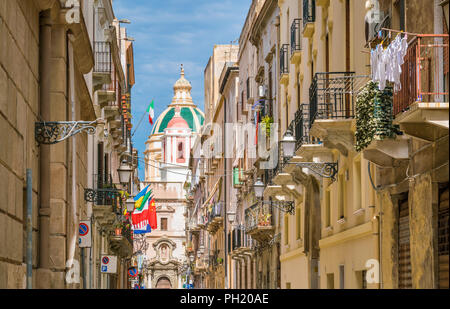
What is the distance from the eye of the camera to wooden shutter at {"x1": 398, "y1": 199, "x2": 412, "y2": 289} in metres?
16.6

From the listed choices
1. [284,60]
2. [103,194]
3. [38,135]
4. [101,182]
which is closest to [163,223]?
[101,182]

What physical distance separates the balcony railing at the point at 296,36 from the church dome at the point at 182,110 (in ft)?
386

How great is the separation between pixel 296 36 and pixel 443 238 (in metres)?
17.2

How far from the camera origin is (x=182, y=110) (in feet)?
495

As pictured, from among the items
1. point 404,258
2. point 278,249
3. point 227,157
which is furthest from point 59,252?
point 227,157

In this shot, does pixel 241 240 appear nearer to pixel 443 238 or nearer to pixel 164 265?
pixel 443 238

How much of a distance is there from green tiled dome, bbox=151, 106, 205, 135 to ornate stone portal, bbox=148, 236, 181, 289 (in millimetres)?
25369

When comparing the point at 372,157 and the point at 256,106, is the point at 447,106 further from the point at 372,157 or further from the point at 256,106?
the point at 256,106

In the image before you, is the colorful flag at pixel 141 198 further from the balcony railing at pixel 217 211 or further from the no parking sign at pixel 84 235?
the no parking sign at pixel 84 235

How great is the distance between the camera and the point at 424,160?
1464 cm

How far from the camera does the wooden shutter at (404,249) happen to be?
1659 centimetres

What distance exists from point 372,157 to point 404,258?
1.83 m

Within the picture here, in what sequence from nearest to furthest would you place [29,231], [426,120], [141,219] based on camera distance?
[426,120], [29,231], [141,219]

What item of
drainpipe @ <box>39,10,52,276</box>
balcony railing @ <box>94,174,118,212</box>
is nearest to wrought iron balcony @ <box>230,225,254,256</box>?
balcony railing @ <box>94,174,118,212</box>
